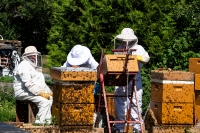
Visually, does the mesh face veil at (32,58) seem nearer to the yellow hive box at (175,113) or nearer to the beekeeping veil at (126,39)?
the beekeeping veil at (126,39)

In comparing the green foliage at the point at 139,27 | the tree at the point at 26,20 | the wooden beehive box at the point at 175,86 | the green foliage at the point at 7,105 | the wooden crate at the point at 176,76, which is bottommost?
the green foliage at the point at 7,105

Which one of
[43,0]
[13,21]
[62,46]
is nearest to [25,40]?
[13,21]

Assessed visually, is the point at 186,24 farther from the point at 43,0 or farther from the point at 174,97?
the point at 43,0

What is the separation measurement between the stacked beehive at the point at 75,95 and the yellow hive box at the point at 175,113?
1.17 meters

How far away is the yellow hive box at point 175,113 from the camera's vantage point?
32.4ft

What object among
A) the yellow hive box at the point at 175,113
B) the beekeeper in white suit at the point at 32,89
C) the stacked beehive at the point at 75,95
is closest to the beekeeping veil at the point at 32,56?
the beekeeper in white suit at the point at 32,89

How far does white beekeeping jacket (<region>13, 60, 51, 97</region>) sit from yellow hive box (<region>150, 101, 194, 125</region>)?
6.10 feet

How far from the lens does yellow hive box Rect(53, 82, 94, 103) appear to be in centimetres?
930

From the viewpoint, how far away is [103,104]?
397 inches

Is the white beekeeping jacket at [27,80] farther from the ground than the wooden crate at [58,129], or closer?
farther from the ground

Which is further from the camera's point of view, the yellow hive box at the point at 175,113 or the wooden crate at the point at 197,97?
the wooden crate at the point at 197,97

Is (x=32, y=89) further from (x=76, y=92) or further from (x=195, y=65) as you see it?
(x=195, y=65)

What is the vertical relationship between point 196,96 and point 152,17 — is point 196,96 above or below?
below

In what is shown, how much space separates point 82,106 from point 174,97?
4.83 ft
